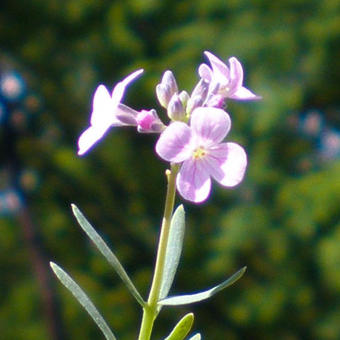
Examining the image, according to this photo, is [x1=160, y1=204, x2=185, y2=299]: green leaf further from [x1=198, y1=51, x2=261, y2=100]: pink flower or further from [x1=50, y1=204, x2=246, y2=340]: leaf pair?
[x1=198, y1=51, x2=261, y2=100]: pink flower

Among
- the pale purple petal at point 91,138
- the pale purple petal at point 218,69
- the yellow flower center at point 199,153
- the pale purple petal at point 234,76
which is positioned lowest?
the yellow flower center at point 199,153

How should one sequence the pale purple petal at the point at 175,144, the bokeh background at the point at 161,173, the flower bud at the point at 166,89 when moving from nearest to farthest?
the pale purple petal at the point at 175,144 < the flower bud at the point at 166,89 < the bokeh background at the point at 161,173

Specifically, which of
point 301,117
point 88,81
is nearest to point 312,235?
point 301,117

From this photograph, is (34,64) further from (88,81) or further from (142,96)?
(142,96)

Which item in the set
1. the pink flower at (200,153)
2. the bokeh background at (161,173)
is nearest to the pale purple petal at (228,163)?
the pink flower at (200,153)

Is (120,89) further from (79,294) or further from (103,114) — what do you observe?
(79,294)

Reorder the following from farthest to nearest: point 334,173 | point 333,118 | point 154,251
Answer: point 333,118 < point 154,251 < point 334,173

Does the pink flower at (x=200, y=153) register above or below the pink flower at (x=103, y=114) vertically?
below

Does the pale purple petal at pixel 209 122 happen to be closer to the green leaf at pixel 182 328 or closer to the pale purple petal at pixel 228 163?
the pale purple petal at pixel 228 163
